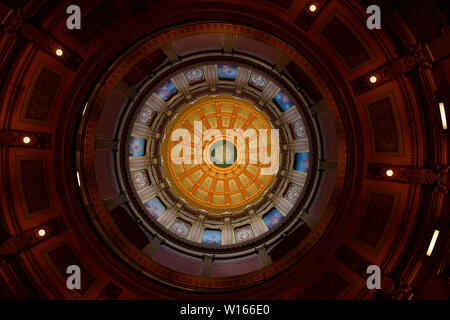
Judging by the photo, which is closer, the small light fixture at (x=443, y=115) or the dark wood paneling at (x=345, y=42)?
the small light fixture at (x=443, y=115)

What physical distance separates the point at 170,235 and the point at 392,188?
12.5m

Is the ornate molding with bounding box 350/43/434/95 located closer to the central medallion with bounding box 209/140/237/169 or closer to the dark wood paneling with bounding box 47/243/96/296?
the dark wood paneling with bounding box 47/243/96/296

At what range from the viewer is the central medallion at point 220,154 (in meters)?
23.5

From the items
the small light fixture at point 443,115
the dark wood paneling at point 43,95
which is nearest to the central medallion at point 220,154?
the dark wood paneling at point 43,95

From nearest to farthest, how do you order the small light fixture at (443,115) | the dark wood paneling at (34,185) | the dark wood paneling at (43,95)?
the small light fixture at (443,115)
the dark wood paneling at (43,95)
the dark wood paneling at (34,185)

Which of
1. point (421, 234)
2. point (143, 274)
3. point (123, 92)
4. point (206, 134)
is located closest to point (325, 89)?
point (421, 234)

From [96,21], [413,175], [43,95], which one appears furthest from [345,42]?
[43,95]

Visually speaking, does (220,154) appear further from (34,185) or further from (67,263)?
(34,185)

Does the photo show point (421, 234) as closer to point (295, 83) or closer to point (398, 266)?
point (398, 266)

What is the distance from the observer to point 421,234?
34.6 ft

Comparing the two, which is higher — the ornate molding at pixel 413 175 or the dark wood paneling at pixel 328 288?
the ornate molding at pixel 413 175

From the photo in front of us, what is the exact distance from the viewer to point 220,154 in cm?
2780

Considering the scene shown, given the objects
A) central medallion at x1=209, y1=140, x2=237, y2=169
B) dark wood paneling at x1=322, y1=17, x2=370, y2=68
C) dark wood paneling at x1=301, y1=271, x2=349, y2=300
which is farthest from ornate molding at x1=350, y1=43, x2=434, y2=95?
central medallion at x1=209, y1=140, x2=237, y2=169

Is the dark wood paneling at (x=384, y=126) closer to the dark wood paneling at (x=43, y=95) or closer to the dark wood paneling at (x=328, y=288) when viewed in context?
the dark wood paneling at (x=328, y=288)
